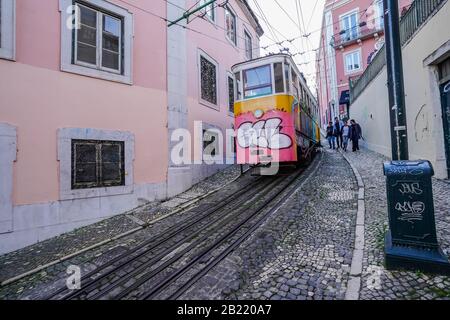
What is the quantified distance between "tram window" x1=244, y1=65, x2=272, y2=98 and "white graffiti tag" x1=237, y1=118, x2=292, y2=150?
1.00m

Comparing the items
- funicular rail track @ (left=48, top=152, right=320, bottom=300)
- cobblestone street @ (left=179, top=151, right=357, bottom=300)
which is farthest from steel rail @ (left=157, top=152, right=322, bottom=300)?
cobblestone street @ (left=179, top=151, right=357, bottom=300)

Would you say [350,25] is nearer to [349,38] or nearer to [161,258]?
[349,38]

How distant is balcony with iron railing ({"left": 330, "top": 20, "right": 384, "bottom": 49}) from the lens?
22638mm

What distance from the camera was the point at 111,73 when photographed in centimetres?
616

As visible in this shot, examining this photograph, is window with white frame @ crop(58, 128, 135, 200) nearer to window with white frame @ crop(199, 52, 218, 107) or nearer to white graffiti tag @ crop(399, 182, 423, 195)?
window with white frame @ crop(199, 52, 218, 107)

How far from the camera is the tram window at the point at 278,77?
7.48 m

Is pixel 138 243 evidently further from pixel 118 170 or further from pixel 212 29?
pixel 212 29

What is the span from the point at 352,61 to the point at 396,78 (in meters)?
25.8

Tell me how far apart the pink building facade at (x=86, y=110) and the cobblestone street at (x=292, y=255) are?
0.75 m

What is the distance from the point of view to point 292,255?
3.35 meters

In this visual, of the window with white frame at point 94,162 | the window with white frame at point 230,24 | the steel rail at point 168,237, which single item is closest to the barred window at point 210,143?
the steel rail at point 168,237

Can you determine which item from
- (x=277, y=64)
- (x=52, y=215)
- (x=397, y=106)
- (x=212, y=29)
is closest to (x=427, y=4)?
(x=277, y=64)

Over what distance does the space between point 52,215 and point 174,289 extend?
12.5ft

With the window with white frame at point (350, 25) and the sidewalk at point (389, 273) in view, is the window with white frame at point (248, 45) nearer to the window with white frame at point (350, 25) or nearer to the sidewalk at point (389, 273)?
the sidewalk at point (389, 273)
